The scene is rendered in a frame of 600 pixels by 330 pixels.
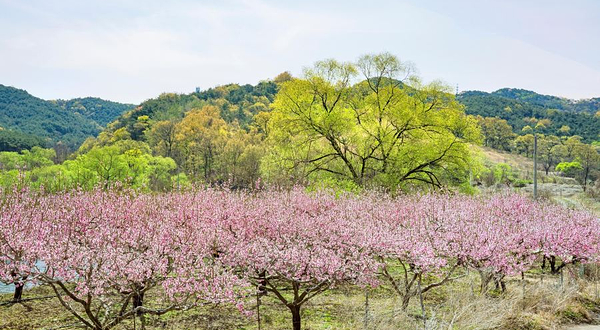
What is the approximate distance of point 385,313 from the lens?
28.4 ft

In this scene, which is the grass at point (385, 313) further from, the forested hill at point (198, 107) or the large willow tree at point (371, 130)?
the forested hill at point (198, 107)

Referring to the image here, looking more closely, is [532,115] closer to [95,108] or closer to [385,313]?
[385,313]

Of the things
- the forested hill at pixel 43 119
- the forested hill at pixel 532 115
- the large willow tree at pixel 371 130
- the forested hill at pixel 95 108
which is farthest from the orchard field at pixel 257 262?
the forested hill at pixel 95 108

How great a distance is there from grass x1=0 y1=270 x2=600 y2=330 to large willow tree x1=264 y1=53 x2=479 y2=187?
1324 centimetres

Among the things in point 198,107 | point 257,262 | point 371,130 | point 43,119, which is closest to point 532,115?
point 198,107

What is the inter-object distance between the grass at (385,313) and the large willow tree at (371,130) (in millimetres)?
13236

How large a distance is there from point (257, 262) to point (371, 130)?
19593 mm

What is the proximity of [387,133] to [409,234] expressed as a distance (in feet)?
56.1

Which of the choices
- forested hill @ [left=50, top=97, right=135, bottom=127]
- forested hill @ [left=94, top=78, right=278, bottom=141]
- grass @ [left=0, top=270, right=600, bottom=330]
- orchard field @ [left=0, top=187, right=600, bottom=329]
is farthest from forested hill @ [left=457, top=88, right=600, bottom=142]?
forested hill @ [left=50, top=97, right=135, bottom=127]

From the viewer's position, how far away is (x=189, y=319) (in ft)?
28.4

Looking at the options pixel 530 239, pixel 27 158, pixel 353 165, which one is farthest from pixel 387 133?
pixel 27 158

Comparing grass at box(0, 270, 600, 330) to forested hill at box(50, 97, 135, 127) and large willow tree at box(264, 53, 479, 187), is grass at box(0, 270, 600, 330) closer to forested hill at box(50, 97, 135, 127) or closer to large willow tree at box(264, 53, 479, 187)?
large willow tree at box(264, 53, 479, 187)

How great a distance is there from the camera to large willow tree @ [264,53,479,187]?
83.0 feet

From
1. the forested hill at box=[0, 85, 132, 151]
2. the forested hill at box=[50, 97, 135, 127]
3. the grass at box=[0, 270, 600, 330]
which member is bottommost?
the grass at box=[0, 270, 600, 330]
